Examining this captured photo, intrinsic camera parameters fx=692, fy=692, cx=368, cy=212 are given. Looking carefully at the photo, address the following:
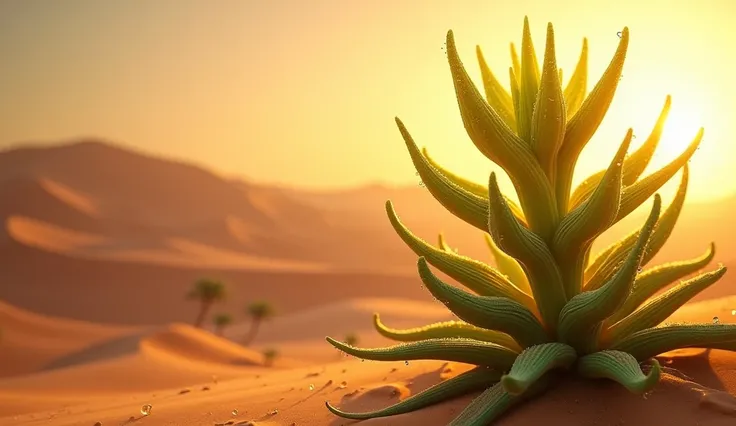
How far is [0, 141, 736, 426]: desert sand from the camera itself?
3.61 metres

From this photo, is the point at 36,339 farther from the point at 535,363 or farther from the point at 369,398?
the point at 535,363

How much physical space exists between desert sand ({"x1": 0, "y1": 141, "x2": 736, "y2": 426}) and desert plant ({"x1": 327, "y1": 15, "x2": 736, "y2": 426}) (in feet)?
0.64

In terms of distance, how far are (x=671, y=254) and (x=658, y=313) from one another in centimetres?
4191

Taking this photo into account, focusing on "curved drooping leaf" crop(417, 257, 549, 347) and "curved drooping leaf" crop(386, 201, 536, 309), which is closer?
"curved drooping leaf" crop(417, 257, 549, 347)

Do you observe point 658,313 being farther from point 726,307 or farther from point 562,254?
point 726,307

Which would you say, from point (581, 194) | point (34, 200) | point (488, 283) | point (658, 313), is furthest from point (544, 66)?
point (34, 200)

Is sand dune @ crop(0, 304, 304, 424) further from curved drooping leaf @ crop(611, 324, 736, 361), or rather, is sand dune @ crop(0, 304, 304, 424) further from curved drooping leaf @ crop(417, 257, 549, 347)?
curved drooping leaf @ crop(611, 324, 736, 361)

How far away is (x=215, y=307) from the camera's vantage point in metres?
42.2

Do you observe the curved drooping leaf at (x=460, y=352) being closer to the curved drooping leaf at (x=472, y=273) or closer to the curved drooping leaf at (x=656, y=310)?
the curved drooping leaf at (x=472, y=273)

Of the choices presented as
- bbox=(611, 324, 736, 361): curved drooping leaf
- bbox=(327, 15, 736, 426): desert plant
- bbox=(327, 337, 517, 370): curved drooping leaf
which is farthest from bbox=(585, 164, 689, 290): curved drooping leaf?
bbox=(327, 337, 517, 370): curved drooping leaf

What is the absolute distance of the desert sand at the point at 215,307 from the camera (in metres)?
3.61

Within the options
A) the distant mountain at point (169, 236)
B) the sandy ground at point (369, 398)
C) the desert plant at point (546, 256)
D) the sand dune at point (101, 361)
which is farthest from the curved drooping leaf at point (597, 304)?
the distant mountain at point (169, 236)

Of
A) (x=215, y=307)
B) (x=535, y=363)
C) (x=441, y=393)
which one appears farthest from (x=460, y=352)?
(x=215, y=307)

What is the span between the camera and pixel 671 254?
4144 cm
